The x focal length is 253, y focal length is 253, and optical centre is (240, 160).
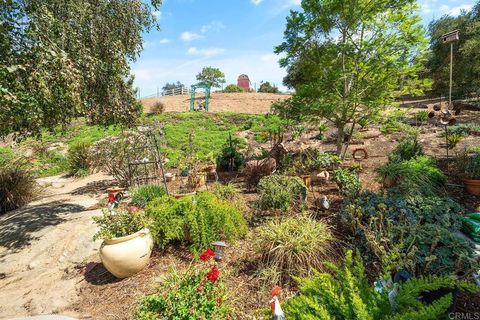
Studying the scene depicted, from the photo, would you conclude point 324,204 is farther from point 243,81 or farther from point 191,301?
point 243,81

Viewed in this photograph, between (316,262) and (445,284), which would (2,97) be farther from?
(445,284)

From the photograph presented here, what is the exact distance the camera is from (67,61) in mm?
4273

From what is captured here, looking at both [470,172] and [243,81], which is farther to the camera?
[243,81]

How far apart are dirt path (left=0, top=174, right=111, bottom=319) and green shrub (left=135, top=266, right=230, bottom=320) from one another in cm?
128

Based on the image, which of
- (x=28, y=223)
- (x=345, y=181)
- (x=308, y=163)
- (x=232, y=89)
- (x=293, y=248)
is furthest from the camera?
(x=232, y=89)

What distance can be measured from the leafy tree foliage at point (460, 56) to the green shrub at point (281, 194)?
504 inches

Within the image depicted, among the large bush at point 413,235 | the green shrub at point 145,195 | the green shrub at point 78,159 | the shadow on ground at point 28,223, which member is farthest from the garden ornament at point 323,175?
the green shrub at point 78,159

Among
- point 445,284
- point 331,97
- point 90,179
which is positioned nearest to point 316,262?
point 445,284

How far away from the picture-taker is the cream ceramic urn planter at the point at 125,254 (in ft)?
10.5

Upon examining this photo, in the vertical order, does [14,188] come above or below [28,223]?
above

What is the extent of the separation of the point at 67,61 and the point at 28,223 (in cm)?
352

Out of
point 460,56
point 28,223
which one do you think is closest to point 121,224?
point 28,223

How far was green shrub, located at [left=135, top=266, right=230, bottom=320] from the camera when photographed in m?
2.22

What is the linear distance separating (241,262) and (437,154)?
22.3 ft
